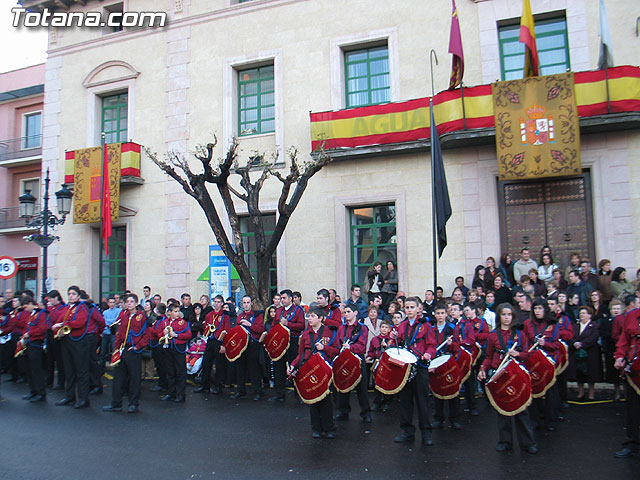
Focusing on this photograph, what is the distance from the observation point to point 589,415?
860 centimetres

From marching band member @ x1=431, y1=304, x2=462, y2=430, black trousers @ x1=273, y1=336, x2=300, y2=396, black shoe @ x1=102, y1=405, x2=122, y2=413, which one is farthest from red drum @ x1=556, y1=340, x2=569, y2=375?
black shoe @ x1=102, y1=405, x2=122, y2=413

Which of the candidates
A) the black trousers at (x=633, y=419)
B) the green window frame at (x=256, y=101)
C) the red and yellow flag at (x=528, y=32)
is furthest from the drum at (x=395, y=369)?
the green window frame at (x=256, y=101)

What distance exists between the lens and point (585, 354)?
31.0 feet

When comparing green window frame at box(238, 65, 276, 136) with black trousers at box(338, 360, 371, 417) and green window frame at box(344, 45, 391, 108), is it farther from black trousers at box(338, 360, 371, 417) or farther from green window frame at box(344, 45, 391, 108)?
black trousers at box(338, 360, 371, 417)

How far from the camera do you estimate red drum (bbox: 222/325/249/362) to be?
35.3ft

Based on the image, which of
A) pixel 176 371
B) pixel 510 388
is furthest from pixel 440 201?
pixel 176 371

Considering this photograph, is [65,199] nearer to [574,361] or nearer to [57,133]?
[57,133]

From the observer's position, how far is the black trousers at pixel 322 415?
7.62 m

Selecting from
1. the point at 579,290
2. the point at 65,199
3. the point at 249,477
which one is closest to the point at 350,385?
the point at 249,477

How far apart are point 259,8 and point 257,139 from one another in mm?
3846

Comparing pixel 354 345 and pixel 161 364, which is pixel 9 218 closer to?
pixel 161 364

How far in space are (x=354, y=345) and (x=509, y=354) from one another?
2.18m

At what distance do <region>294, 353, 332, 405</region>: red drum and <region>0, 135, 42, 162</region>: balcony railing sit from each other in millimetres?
22874

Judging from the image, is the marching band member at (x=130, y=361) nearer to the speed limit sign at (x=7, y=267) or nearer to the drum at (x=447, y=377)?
the drum at (x=447, y=377)
